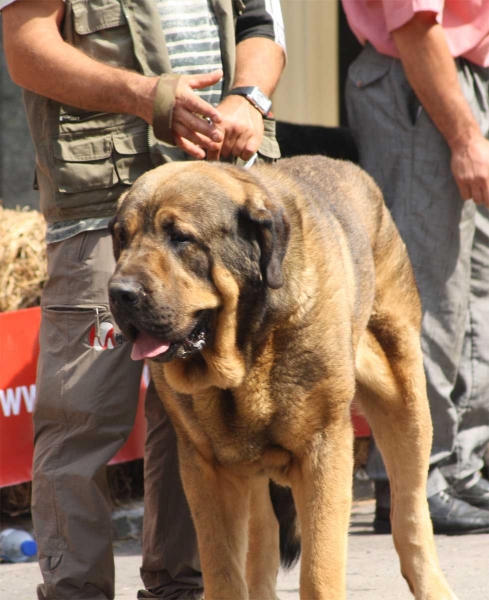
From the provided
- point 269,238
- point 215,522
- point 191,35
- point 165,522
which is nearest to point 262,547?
point 165,522

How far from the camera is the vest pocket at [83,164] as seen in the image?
3.33m

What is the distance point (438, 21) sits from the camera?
4312 millimetres

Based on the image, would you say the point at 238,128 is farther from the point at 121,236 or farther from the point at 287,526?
the point at 287,526

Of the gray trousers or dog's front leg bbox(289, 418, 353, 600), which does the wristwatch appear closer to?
dog's front leg bbox(289, 418, 353, 600)

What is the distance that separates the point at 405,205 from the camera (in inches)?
184

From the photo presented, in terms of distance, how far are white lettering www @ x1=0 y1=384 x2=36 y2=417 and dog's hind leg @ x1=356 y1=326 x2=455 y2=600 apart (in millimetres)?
1567

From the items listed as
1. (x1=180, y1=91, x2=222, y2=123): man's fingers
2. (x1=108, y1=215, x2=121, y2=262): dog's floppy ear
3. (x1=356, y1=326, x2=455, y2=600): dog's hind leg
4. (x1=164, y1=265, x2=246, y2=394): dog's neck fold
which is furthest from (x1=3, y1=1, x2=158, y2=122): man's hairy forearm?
(x1=356, y1=326, x2=455, y2=600): dog's hind leg

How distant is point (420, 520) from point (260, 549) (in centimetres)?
59

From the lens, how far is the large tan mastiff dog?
2.86 m

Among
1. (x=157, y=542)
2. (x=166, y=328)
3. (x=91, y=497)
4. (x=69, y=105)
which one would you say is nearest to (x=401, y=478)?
(x=157, y=542)

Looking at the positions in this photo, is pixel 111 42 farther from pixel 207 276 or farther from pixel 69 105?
pixel 207 276

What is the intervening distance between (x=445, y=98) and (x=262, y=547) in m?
2.05

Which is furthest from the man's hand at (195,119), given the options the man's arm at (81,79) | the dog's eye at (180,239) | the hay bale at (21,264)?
the hay bale at (21,264)

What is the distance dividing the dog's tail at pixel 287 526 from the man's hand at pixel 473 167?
159 cm
